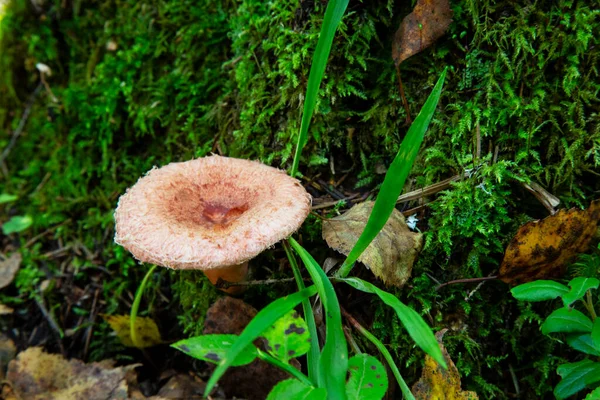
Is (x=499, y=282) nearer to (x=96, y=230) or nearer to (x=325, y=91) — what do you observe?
(x=325, y=91)

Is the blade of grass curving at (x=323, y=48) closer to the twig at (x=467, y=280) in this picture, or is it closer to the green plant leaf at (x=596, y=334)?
the twig at (x=467, y=280)

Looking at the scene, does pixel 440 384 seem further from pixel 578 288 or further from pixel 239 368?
pixel 239 368

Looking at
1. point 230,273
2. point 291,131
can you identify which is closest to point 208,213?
point 230,273

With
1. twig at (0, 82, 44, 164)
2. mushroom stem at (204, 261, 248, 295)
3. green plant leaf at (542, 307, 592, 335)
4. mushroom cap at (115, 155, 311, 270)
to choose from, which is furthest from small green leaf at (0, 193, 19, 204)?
green plant leaf at (542, 307, 592, 335)

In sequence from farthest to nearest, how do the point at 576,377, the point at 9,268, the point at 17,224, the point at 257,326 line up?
the point at 17,224 < the point at 9,268 < the point at 576,377 < the point at 257,326

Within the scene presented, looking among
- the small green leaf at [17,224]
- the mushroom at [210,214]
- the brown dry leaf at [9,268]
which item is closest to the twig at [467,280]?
the mushroom at [210,214]

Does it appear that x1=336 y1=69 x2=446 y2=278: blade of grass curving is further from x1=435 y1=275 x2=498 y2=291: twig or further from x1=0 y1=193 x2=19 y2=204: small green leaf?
x1=0 y1=193 x2=19 y2=204: small green leaf

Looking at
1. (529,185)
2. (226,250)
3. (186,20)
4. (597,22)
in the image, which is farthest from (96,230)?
(597,22)
